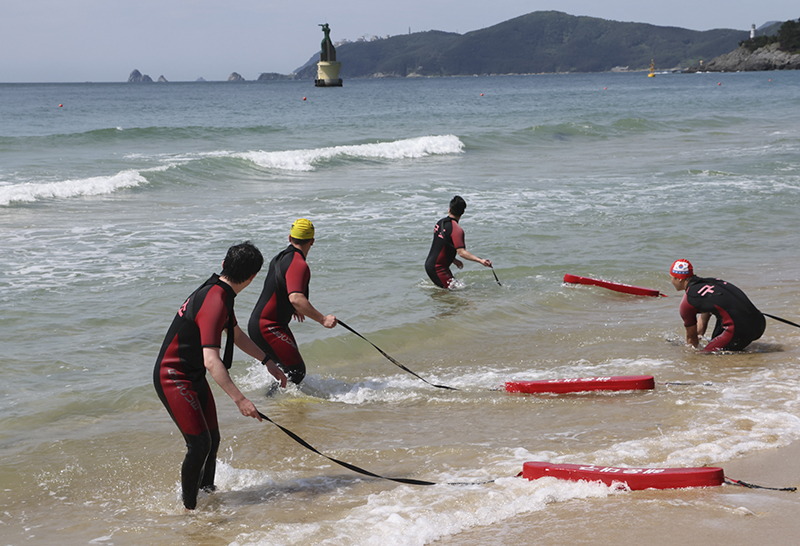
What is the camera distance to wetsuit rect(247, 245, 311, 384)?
642 centimetres

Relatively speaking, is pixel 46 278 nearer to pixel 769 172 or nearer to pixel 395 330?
pixel 395 330

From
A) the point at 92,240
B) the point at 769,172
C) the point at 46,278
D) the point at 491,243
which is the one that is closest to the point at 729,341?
the point at 491,243

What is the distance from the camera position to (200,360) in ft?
15.3

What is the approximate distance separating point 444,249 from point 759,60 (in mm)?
147251

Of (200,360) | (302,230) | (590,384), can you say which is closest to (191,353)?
(200,360)

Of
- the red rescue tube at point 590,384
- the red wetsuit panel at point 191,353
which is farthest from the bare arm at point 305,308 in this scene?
the red rescue tube at point 590,384

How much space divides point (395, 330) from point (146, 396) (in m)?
3.25

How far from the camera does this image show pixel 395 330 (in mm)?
9242

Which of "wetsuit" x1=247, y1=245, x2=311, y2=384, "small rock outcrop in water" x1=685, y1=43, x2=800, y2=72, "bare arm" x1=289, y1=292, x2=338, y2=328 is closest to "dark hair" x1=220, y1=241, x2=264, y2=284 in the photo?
"bare arm" x1=289, y1=292, x2=338, y2=328

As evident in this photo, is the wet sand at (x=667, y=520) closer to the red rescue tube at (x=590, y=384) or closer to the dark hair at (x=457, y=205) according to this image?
the red rescue tube at (x=590, y=384)

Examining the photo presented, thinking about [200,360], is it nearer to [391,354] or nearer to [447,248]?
[391,354]

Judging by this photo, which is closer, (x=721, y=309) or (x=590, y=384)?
(x=590, y=384)

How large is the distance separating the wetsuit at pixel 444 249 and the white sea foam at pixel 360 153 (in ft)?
55.1

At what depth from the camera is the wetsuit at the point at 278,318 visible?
642 cm
